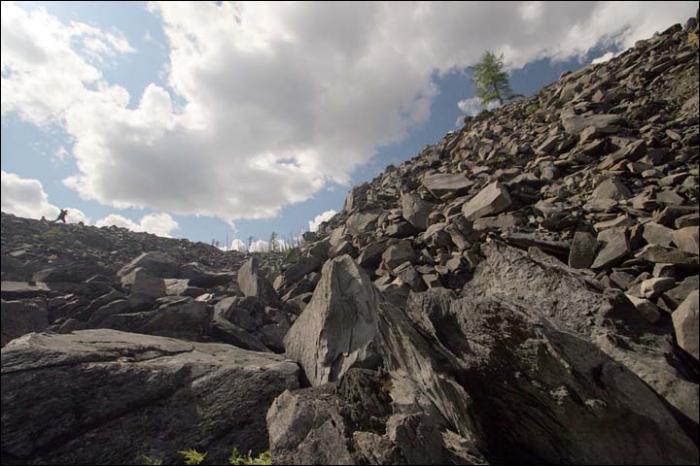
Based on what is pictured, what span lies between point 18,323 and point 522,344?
13.9 metres

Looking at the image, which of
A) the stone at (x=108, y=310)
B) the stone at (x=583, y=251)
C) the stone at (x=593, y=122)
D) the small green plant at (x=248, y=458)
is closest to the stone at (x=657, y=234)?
the stone at (x=583, y=251)

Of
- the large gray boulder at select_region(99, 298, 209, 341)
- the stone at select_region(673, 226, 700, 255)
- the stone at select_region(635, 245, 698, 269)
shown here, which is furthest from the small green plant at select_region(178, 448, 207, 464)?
the stone at select_region(673, 226, 700, 255)

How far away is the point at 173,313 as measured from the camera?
389 inches

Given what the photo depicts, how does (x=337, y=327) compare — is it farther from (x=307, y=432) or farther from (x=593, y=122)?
(x=593, y=122)

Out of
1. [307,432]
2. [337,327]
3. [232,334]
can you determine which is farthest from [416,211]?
[307,432]

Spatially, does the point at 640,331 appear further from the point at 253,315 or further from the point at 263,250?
the point at 263,250

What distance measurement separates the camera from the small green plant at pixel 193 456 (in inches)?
185

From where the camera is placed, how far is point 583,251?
7.88m

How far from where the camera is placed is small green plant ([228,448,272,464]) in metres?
4.44

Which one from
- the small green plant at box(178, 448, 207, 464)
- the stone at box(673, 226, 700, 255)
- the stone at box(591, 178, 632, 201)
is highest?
the stone at box(591, 178, 632, 201)

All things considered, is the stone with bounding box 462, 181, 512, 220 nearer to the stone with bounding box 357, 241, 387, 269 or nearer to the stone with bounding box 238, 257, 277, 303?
the stone with bounding box 357, 241, 387, 269

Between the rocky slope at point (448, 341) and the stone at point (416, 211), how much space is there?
0.30 feet

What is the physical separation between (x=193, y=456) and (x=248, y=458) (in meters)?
0.77

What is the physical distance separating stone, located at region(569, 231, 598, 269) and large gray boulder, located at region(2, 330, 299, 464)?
6.65 meters
